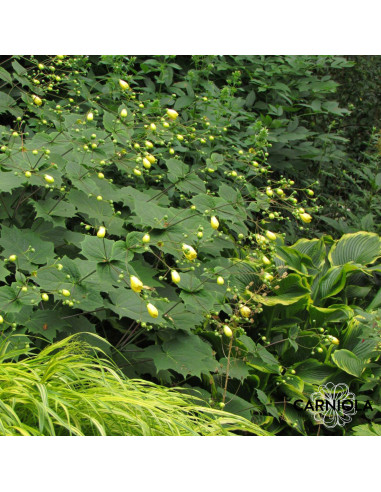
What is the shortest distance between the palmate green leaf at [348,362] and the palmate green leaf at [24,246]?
1.53 meters

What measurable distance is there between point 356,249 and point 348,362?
0.93 meters

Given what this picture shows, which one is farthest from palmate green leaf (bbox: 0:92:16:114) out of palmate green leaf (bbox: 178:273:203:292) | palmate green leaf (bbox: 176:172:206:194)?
palmate green leaf (bbox: 178:273:203:292)

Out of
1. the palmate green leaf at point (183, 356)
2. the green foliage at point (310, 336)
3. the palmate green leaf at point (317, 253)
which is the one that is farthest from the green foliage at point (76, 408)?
the palmate green leaf at point (317, 253)

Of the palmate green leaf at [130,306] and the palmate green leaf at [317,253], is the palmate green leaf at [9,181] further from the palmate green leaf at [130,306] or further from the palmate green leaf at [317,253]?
the palmate green leaf at [317,253]

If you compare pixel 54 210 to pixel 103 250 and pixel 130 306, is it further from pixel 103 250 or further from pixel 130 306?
pixel 130 306

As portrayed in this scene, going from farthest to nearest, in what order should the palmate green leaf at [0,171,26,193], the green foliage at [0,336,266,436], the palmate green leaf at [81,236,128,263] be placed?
the palmate green leaf at [0,171,26,193]
the palmate green leaf at [81,236,128,263]
the green foliage at [0,336,266,436]

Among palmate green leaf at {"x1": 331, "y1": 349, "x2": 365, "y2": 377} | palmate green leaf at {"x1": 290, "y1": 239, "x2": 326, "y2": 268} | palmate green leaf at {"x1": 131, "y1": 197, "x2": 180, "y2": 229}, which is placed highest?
palmate green leaf at {"x1": 131, "y1": 197, "x2": 180, "y2": 229}

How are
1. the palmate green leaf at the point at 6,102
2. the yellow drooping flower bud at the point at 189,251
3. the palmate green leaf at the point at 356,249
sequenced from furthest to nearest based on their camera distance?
the palmate green leaf at the point at 356,249 → the palmate green leaf at the point at 6,102 → the yellow drooping flower bud at the point at 189,251

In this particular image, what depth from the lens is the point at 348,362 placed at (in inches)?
111

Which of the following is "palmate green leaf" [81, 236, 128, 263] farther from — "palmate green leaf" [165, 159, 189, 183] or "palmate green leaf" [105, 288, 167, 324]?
"palmate green leaf" [165, 159, 189, 183]

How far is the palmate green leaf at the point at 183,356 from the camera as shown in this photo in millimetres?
2209

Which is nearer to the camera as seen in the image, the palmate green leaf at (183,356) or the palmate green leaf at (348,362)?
the palmate green leaf at (183,356)

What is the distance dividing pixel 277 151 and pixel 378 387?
190 centimetres

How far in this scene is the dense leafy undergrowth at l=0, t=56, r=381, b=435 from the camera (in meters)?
2.14
